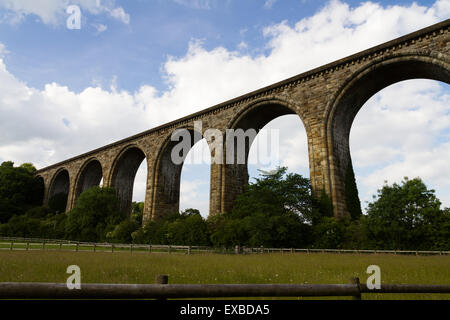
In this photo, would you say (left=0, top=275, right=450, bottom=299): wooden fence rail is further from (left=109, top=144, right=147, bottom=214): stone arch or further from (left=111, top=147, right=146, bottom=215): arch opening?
(left=111, top=147, right=146, bottom=215): arch opening

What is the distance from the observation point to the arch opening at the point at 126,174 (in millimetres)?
40812

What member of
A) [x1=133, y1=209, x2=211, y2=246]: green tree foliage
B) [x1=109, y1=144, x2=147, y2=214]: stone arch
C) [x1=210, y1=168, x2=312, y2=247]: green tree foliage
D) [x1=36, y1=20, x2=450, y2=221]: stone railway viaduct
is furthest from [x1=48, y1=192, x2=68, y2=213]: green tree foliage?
[x1=210, y1=168, x2=312, y2=247]: green tree foliage

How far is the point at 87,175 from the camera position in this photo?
47438 mm

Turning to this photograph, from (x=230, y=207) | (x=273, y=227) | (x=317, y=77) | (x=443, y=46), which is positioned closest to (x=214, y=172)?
(x=230, y=207)

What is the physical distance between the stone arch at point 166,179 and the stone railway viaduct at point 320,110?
0.37ft

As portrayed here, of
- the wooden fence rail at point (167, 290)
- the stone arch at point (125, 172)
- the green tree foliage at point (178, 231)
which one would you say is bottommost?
the wooden fence rail at point (167, 290)

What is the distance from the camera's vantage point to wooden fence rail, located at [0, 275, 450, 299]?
2.87 metres

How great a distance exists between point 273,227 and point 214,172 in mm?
10176

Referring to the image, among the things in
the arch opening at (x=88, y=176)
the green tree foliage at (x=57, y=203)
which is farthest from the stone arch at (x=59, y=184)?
the arch opening at (x=88, y=176)

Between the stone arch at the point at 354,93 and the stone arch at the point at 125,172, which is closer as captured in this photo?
the stone arch at the point at 354,93

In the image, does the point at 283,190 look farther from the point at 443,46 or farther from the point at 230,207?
the point at 443,46

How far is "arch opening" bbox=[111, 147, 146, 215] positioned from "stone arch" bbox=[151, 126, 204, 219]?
6.25 meters

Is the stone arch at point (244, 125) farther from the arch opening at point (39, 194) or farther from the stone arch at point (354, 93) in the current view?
the arch opening at point (39, 194)

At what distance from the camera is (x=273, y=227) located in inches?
798
